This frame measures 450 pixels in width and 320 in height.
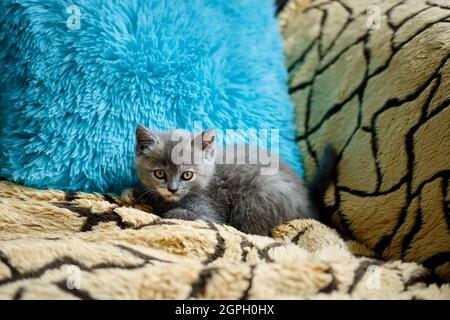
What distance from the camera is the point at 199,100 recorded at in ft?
3.96

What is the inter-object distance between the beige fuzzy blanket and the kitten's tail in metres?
0.13

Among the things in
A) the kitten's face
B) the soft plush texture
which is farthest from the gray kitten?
the soft plush texture

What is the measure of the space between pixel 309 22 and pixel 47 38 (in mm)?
753

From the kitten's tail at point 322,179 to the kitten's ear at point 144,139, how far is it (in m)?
0.42

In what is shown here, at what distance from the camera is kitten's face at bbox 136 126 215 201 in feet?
3.84

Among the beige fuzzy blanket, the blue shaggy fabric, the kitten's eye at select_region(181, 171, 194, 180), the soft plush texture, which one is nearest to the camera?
the beige fuzzy blanket

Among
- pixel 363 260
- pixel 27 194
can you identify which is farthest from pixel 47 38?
pixel 363 260

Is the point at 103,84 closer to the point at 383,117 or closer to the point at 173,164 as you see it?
the point at 173,164

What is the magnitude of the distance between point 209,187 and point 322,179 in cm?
29

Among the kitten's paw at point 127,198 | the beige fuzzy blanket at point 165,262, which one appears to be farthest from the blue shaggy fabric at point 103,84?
the beige fuzzy blanket at point 165,262

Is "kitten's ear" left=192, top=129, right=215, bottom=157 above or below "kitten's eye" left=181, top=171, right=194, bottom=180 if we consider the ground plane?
above

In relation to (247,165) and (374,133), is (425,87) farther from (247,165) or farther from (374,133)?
(247,165)

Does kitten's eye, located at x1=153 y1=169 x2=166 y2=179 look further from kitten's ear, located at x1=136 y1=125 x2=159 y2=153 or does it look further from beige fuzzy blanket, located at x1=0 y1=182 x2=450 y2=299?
beige fuzzy blanket, located at x1=0 y1=182 x2=450 y2=299

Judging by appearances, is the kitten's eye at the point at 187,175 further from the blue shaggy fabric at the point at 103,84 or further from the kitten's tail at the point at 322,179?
the kitten's tail at the point at 322,179
